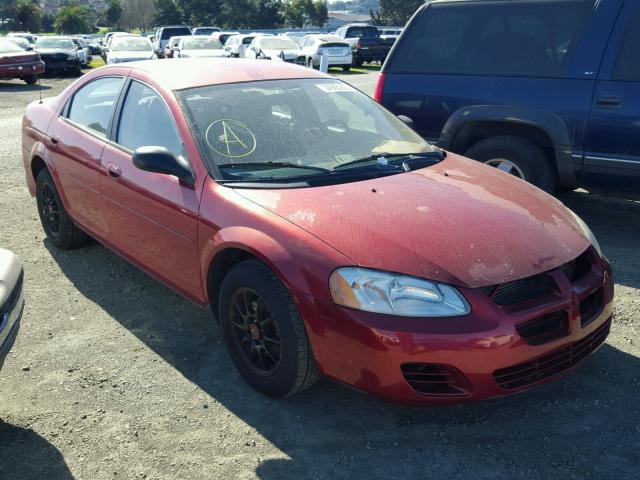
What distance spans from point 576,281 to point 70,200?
141 inches

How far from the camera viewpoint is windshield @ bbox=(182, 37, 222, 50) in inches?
901

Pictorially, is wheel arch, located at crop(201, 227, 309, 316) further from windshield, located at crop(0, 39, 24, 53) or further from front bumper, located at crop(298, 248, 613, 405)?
windshield, located at crop(0, 39, 24, 53)

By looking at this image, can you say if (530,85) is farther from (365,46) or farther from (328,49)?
(365,46)

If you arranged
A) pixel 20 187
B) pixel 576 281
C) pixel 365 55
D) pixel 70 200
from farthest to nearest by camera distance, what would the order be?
pixel 365 55 < pixel 20 187 < pixel 70 200 < pixel 576 281

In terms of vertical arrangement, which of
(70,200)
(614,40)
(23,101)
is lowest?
(23,101)

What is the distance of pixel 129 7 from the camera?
79.4 metres

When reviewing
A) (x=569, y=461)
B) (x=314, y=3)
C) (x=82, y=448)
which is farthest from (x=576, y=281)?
(x=314, y=3)

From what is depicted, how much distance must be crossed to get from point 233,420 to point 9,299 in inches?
Result: 45.9

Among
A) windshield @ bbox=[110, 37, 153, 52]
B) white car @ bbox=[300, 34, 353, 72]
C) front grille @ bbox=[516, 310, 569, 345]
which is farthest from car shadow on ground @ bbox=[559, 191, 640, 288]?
white car @ bbox=[300, 34, 353, 72]

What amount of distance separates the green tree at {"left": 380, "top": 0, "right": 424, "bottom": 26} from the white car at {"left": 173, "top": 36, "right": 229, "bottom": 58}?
58.3m

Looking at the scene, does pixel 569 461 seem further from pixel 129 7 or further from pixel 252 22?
pixel 129 7

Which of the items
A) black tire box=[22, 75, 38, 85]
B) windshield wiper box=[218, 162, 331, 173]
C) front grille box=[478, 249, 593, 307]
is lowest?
black tire box=[22, 75, 38, 85]

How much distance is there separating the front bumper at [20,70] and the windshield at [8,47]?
0.83 m

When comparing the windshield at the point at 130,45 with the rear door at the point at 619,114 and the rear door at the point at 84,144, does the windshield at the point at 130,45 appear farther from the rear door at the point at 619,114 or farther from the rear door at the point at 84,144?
the rear door at the point at 619,114
